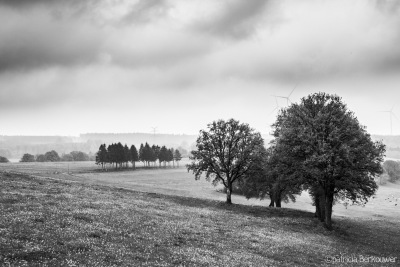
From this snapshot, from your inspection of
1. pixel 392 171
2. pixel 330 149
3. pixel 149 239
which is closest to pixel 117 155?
pixel 330 149

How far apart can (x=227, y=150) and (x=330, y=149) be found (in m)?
22.8

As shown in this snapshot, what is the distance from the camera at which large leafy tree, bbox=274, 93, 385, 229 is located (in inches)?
1435

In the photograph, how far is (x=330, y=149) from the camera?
36.6m

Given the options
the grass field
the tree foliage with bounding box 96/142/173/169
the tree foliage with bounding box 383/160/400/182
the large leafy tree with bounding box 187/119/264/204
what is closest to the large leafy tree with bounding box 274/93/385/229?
the grass field

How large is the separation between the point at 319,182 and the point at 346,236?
726cm

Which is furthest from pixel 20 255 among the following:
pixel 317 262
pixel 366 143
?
pixel 366 143

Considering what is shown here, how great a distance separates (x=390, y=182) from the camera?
16362cm

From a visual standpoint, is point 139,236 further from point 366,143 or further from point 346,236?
point 366,143

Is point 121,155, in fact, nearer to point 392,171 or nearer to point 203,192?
point 203,192

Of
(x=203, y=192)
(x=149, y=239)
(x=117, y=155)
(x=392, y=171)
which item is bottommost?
(x=203, y=192)

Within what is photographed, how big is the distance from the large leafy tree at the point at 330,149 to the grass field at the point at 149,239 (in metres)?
6.61

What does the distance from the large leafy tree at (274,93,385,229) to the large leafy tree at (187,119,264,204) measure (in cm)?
1509

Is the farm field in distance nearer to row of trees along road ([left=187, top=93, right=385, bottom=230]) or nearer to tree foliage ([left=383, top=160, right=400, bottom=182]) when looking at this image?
tree foliage ([left=383, top=160, right=400, bottom=182])

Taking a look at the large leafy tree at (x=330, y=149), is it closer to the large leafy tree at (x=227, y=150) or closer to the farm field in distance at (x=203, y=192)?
the large leafy tree at (x=227, y=150)
